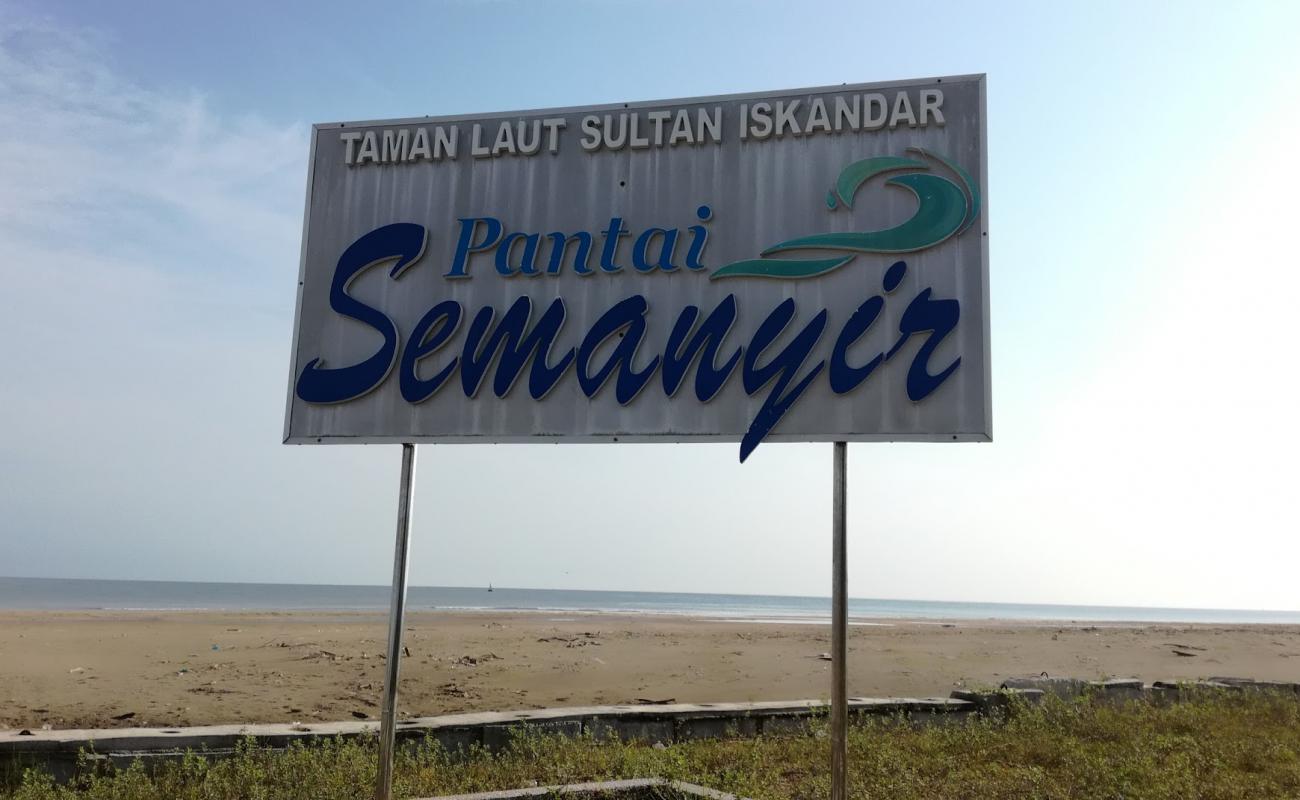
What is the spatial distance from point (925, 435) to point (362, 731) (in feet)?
18.7

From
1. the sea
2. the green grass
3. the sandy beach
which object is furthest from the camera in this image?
the sea

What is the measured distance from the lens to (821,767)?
7.81m

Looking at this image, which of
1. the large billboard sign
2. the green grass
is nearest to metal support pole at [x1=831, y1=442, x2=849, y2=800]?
the large billboard sign

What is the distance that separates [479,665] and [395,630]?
1155cm

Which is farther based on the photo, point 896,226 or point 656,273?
point 656,273

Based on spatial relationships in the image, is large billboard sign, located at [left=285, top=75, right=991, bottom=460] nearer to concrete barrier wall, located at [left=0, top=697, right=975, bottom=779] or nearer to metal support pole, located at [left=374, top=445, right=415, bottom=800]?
metal support pole, located at [left=374, top=445, right=415, bottom=800]

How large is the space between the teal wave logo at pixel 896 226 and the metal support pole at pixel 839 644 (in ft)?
4.95

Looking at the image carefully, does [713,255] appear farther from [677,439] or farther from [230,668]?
[230,668]

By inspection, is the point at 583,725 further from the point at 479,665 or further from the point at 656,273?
the point at 479,665

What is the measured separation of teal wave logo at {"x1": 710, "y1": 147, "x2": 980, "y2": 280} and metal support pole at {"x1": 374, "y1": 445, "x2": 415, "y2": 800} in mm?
2622

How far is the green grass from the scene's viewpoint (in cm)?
684

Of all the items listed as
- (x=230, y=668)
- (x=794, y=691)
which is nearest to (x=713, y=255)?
(x=794, y=691)

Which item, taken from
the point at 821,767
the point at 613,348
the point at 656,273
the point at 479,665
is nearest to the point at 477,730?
the point at 821,767

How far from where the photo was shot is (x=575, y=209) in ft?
22.5
